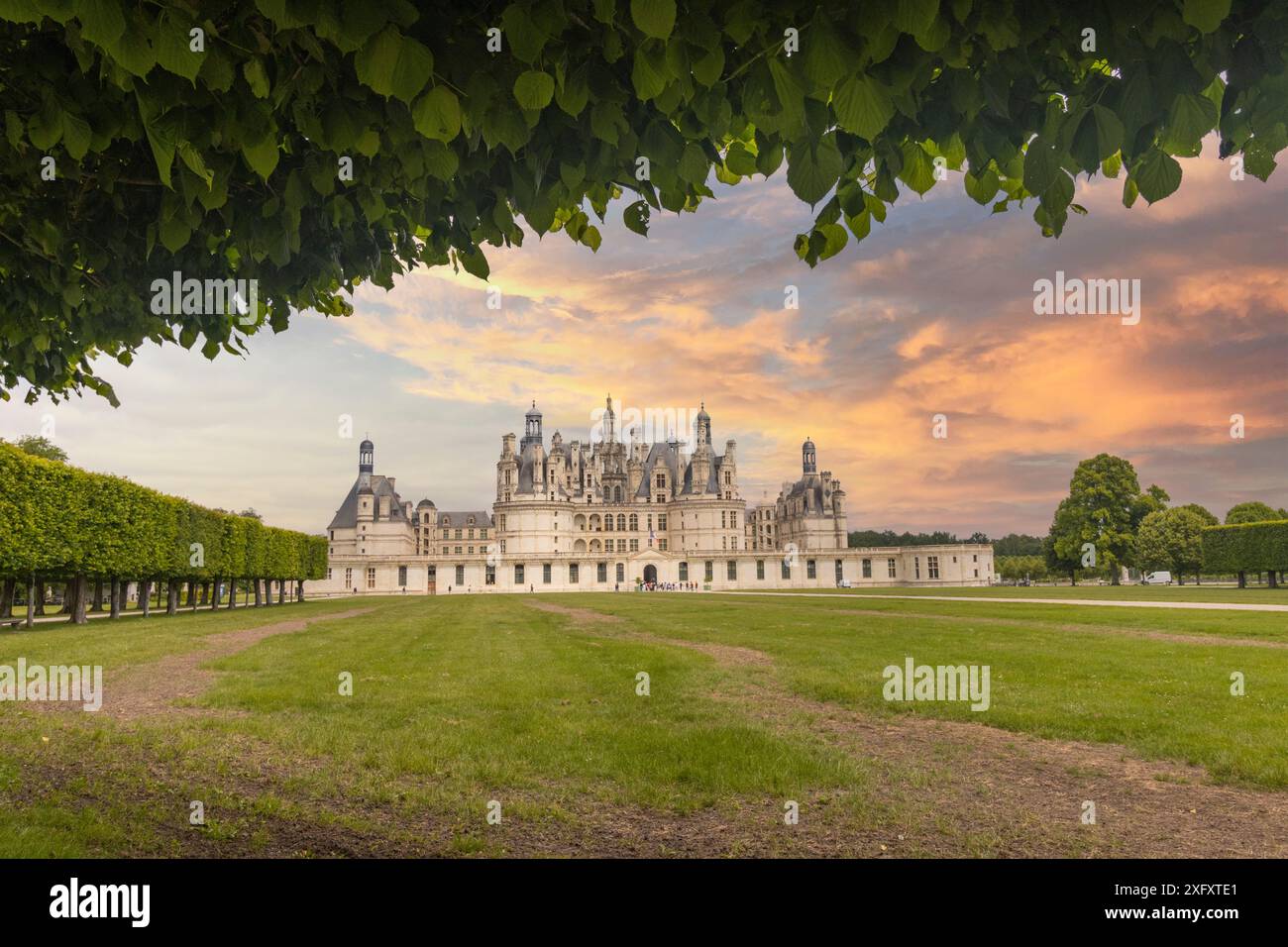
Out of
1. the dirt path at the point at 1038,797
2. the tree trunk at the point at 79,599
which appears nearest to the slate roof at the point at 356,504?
the tree trunk at the point at 79,599

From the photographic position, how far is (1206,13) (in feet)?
9.79

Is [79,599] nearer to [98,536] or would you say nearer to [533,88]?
[98,536]

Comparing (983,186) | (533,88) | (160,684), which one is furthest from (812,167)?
(160,684)

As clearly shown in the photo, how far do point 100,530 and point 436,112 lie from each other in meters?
35.6

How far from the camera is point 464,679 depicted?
13289 millimetres

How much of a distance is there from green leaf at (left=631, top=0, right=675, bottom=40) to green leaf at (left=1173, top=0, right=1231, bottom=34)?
200cm

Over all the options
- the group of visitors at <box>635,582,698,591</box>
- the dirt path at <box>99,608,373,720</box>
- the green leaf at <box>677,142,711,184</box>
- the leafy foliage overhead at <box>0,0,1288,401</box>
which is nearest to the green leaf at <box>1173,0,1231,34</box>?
the leafy foliage overhead at <box>0,0,1288,401</box>

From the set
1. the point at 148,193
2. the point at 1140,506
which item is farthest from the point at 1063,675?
the point at 1140,506

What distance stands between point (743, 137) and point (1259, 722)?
9206 mm

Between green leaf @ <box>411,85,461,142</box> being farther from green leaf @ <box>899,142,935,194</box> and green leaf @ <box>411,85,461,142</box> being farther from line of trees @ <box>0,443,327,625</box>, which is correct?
line of trees @ <box>0,443,327,625</box>

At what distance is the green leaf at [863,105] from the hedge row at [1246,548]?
65048 mm

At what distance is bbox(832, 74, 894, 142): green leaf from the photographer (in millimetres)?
3424

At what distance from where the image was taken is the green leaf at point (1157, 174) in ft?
12.7
